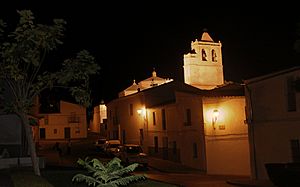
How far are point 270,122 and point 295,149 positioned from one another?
8.46 feet

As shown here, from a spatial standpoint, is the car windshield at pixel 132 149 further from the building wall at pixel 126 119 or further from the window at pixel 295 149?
the window at pixel 295 149

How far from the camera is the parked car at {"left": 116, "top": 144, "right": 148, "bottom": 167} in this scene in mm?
36438

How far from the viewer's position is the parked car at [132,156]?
36.4 metres

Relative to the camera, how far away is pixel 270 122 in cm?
2736

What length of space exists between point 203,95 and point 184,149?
585 cm

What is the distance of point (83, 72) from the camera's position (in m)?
19.0

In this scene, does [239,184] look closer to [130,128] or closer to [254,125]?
[254,125]

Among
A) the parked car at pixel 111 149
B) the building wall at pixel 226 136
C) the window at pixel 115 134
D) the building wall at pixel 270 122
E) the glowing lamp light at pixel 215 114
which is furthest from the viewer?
the window at pixel 115 134

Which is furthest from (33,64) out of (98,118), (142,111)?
(98,118)

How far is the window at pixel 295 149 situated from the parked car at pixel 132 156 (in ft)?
44.5

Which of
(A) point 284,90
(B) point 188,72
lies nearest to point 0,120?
(A) point 284,90

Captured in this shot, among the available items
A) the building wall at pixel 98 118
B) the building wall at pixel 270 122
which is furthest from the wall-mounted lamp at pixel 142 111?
the building wall at pixel 98 118

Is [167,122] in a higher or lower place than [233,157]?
higher

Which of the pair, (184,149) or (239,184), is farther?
(184,149)
